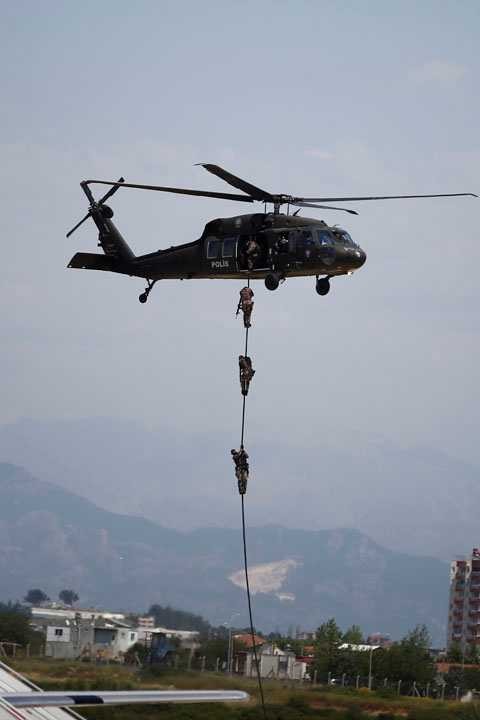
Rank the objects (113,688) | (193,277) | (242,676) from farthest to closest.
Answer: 1. (242,676)
2. (113,688)
3. (193,277)

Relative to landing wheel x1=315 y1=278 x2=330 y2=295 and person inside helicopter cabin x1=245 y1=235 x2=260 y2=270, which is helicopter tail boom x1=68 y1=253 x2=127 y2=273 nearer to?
person inside helicopter cabin x1=245 y1=235 x2=260 y2=270

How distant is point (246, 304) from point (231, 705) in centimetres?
2969

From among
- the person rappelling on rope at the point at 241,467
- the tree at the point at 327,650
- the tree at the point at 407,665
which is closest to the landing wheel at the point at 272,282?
the person rappelling on rope at the point at 241,467

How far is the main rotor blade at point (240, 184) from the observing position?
154 feet

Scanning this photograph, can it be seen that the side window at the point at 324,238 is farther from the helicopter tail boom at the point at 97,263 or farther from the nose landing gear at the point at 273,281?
the helicopter tail boom at the point at 97,263

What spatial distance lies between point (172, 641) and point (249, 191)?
60.2m

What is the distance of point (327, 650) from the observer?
145 metres

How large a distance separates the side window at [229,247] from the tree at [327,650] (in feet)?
221

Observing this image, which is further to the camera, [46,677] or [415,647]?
[415,647]

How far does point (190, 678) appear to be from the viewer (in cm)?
7519

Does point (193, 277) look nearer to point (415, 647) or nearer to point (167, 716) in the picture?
point (167, 716)

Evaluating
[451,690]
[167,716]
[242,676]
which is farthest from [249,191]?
[451,690]

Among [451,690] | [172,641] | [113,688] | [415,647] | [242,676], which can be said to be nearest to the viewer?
[113,688]

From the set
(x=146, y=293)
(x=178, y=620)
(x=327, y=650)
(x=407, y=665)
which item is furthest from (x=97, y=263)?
(x=178, y=620)
